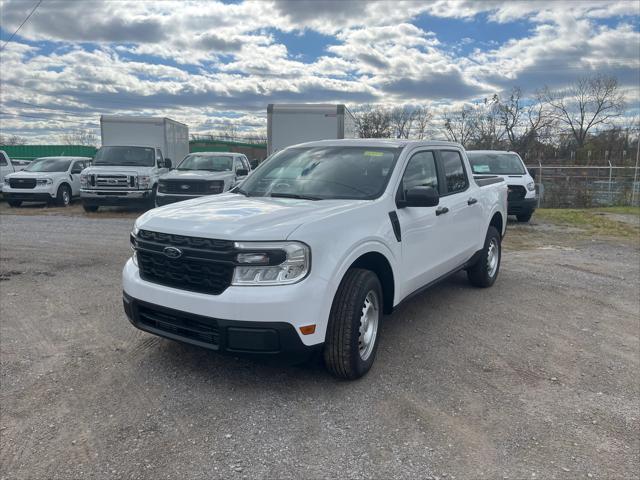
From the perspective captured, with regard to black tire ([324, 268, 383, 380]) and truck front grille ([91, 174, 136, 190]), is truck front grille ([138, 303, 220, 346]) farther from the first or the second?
truck front grille ([91, 174, 136, 190])

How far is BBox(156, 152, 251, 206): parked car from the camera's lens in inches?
527

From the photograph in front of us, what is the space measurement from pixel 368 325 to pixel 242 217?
128cm

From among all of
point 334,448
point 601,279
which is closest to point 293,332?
point 334,448

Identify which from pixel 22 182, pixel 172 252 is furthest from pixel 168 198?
pixel 172 252

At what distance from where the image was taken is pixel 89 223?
→ 1295cm

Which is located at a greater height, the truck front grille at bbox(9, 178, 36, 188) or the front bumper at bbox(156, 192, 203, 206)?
the truck front grille at bbox(9, 178, 36, 188)

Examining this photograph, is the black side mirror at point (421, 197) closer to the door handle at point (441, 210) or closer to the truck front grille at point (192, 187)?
the door handle at point (441, 210)

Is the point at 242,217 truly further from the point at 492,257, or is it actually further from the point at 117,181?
the point at 117,181

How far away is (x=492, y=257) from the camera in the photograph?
695cm

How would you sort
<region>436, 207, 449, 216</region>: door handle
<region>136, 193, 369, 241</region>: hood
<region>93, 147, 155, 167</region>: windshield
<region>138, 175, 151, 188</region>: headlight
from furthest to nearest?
<region>93, 147, 155, 167</region>: windshield
<region>138, 175, 151, 188</region>: headlight
<region>436, 207, 449, 216</region>: door handle
<region>136, 193, 369, 241</region>: hood

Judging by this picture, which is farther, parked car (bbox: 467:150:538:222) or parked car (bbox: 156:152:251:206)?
parked car (bbox: 467:150:538:222)

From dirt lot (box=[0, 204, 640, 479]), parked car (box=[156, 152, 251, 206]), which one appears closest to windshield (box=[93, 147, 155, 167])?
parked car (box=[156, 152, 251, 206])

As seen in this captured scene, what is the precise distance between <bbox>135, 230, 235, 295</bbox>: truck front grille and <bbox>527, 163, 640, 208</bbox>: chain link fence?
1760 centimetres

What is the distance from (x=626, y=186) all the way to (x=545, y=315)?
17.1m
